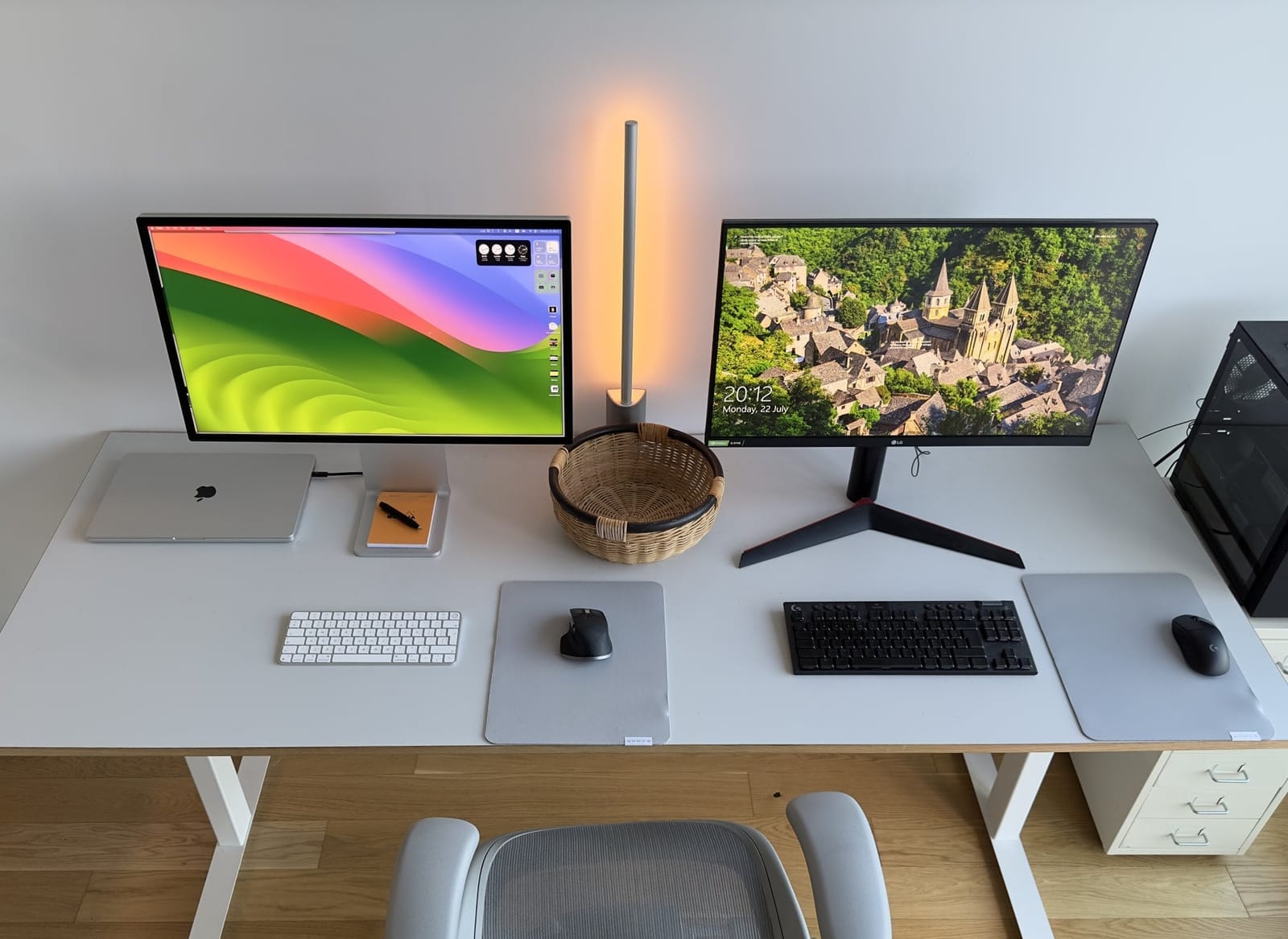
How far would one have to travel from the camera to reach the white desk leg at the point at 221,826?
198 cm

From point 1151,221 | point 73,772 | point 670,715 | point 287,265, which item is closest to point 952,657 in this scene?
point 670,715

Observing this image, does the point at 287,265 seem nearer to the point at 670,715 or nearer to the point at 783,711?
the point at 670,715

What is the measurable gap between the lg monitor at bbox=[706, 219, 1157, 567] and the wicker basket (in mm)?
121

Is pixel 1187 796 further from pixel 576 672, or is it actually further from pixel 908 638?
pixel 576 672

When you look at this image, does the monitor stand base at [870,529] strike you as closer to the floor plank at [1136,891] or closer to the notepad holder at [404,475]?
the notepad holder at [404,475]

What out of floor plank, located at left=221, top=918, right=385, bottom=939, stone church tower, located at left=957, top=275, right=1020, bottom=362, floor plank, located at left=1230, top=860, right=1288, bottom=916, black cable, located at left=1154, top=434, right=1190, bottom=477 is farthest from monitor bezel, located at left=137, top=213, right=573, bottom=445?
floor plank, located at left=1230, top=860, right=1288, bottom=916

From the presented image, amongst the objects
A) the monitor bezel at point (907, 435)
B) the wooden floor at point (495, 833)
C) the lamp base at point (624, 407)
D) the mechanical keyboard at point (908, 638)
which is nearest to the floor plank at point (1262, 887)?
the wooden floor at point (495, 833)

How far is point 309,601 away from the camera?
1686 mm

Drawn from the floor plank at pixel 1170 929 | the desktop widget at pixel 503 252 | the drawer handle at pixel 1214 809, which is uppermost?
the desktop widget at pixel 503 252

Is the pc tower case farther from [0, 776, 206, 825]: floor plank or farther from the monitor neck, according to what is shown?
[0, 776, 206, 825]: floor plank

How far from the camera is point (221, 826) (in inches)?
81.7

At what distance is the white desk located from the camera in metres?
1.51

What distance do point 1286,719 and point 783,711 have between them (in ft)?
2.51

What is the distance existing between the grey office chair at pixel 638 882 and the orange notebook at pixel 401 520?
0.55m
